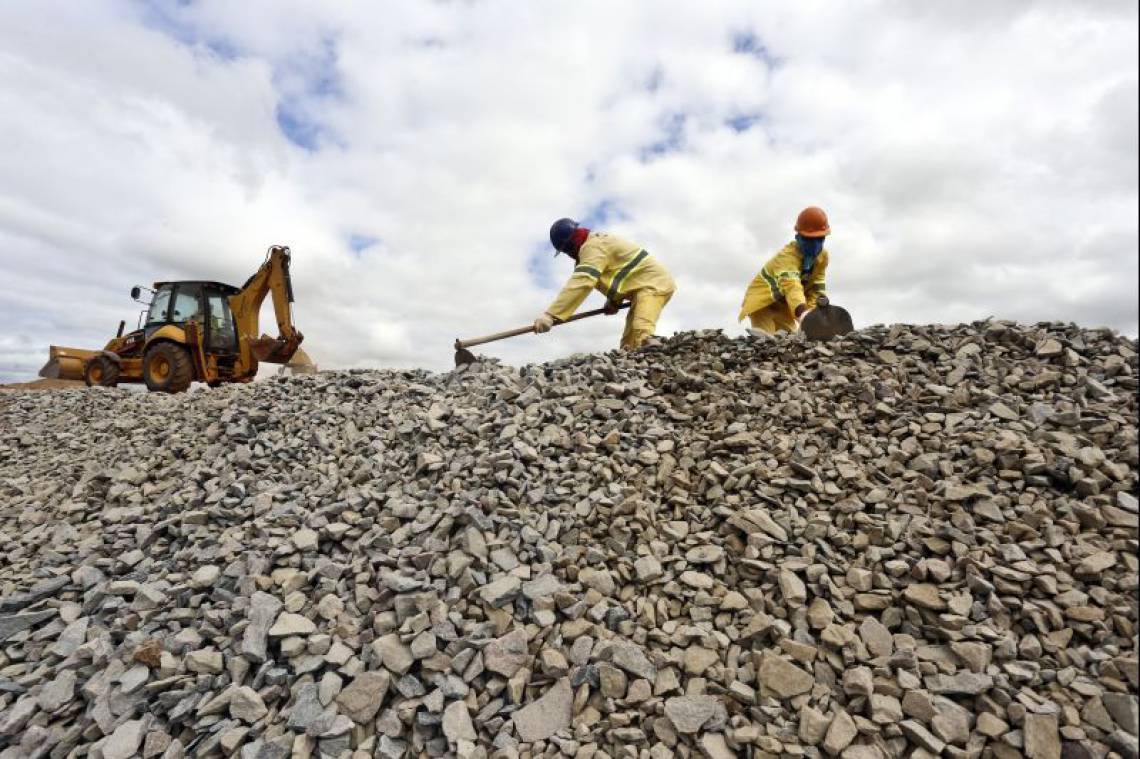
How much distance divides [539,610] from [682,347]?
321 cm

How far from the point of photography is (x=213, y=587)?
3771 millimetres

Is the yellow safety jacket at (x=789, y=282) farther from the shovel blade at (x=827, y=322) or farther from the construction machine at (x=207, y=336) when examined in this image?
the construction machine at (x=207, y=336)

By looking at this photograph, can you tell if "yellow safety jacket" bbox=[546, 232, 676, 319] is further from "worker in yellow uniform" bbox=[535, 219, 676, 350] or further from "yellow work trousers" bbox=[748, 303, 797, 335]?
"yellow work trousers" bbox=[748, 303, 797, 335]

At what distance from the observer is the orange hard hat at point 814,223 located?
6477mm

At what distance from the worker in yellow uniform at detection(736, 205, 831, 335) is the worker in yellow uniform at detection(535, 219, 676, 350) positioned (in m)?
1.05

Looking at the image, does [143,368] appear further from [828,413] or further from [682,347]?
[828,413]

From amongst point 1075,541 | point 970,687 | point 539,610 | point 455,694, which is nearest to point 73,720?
point 455,694

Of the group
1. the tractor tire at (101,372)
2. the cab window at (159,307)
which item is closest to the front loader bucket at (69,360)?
the tractor tire at (101,372)

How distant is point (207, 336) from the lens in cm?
1224

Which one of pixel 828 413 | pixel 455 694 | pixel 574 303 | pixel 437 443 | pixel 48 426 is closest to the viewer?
pixel 455 694

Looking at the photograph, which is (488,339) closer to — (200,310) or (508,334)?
(508,334)

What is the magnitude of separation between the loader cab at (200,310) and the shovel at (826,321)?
38.7 feet

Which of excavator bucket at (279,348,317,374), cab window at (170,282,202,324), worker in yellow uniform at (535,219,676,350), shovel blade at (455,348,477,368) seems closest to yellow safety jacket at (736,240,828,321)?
worker in yellow uniform at (535,219,676,350)

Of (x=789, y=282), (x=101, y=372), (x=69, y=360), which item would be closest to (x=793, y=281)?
(x=789, y=282)
